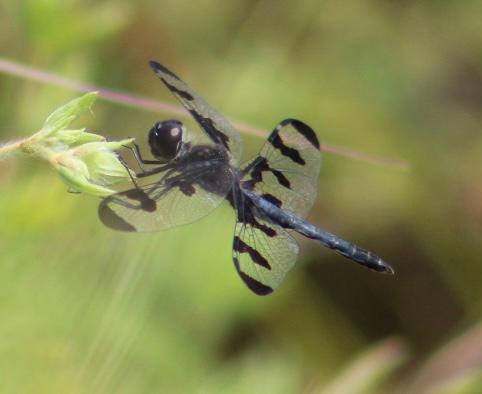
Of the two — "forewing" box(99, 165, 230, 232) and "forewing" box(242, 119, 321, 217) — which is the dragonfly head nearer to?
"forewing" box(99, 165, 230, 232)

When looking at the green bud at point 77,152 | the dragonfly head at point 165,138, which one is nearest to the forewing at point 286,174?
the dragonfly head at point 165,138

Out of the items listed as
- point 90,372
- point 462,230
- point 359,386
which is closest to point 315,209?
point 462,230

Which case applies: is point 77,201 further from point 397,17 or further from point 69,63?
point 397,17

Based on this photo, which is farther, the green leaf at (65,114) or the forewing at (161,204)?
the forewing at (161,204)

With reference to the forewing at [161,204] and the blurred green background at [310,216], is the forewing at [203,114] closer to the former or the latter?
the forewing at [161,204]

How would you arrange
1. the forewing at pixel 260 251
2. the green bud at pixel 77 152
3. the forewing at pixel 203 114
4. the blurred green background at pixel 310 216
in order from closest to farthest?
the green bud at pixel 77 152
the forewing at pixel 203 114
the forewing at pixel 260 251
the blurred green background at pixel 310 216

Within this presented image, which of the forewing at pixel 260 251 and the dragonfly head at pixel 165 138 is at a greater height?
the dragonfly head at pixel 165 138

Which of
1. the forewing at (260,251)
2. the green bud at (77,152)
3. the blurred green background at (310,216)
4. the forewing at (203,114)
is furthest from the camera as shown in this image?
the blurred green background at (310,216)

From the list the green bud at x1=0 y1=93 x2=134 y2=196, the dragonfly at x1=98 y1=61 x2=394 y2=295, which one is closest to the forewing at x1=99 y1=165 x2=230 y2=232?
the dragonfly at x1=98 y1=61 x2=394 y2=295

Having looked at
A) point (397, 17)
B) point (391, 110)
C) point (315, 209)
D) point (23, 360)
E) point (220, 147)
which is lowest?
point (23, 360)
